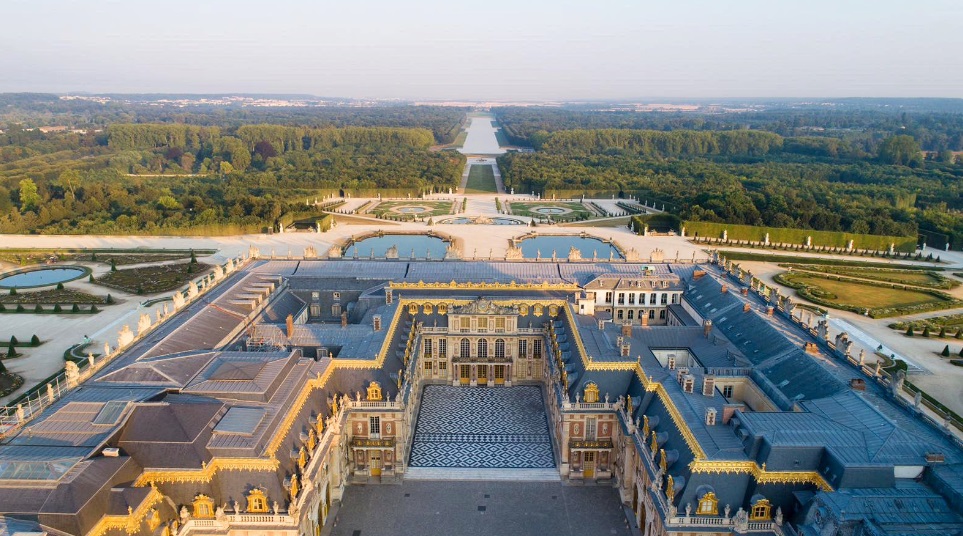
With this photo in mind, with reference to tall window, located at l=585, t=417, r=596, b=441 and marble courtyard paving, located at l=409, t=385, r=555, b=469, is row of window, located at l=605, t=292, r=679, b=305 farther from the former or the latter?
tall window, located at l=585, t=417, r=596, b=441

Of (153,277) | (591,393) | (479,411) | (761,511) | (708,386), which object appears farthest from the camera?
(153,277)

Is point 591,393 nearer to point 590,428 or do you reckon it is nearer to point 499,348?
point 590,428

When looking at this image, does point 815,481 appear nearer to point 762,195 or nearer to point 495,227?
point 495,227

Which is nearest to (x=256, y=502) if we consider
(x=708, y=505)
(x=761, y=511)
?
(x=708, y=505)

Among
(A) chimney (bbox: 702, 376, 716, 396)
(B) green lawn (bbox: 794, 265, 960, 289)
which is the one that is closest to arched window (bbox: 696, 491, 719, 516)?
(A) chimney (bbox: 702, 376, 716, 396)

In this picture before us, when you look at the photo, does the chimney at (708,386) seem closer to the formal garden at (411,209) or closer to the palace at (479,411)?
the palace at (479,411)

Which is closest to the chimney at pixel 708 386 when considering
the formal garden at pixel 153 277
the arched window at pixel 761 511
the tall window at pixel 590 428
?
the tall window at pixel 590 428

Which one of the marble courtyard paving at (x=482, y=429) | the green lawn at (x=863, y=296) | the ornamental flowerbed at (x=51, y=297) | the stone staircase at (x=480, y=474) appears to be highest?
the ornamental flowerbed at (x=51, y=297)
